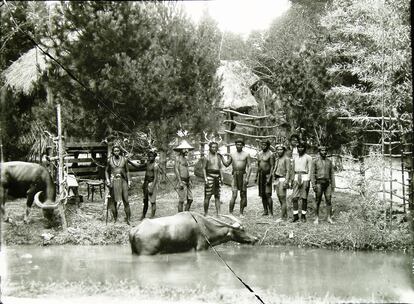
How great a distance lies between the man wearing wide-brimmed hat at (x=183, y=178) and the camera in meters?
4.95

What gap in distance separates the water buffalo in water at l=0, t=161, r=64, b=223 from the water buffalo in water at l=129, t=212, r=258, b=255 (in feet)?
3.00

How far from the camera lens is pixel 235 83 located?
5289 millimetres

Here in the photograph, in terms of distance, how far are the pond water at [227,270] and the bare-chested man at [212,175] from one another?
22.4 inches

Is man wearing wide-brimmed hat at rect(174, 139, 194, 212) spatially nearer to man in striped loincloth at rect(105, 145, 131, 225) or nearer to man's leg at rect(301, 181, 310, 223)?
man in striped loincloth at rect(105, 145, 131, 225)

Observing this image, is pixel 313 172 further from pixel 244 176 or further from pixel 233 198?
pixel 233 198

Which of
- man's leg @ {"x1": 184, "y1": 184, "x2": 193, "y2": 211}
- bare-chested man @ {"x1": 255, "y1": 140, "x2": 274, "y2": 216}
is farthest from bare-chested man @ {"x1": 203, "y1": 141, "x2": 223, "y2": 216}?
bare-chested man @ {"x1": 255, "y1": 140, "x2": 274, "y2": 216}

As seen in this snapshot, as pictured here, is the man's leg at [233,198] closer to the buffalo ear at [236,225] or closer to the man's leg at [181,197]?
the buffalo ear at [236,225]

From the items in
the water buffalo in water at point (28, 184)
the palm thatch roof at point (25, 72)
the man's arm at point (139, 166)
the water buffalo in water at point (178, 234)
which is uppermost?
the palm thatch roof at point (25, 72)

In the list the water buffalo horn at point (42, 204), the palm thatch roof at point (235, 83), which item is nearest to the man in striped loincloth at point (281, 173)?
the palm thatch roof at point (235, 83)

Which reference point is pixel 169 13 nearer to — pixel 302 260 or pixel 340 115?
pixel 340 115

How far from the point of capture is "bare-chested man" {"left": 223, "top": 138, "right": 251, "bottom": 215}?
5594 millimetres

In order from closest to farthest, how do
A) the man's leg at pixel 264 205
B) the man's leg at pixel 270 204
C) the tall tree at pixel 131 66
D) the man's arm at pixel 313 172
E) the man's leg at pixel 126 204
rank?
the tall tree at pixel 131 66 → the man's leg at pixel 126 204 → the man's leg at pixel 264 205 → the man's leg at pixel 270 204 → the man's arm at pixel 313 172

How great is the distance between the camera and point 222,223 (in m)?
5.07

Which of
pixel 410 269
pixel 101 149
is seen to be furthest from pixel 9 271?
pixel 410 269
